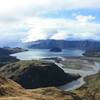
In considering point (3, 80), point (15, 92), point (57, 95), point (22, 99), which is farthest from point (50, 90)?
point (22, 99)

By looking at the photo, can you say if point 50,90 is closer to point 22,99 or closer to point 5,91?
point 5,91

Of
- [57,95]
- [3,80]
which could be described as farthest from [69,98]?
[3,80]

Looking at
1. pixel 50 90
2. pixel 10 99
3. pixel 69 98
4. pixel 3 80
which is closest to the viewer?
pixel 10 99

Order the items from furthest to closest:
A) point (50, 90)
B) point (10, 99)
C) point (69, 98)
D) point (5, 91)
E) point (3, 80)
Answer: point (50, 90) < point (69, 98) < point (3, 80) < point (5, 91) < point (10, 99)

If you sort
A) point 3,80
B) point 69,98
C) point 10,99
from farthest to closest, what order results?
point 69,98 < point 3,80 < point 10,99

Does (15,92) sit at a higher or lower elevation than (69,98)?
higher

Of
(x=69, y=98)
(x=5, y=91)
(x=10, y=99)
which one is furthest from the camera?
(x=69, y=98)

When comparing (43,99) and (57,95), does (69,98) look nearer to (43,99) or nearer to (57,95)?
(57,95)

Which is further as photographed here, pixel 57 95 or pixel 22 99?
pixel 57 95

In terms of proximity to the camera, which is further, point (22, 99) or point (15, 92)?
point (15, 92)
